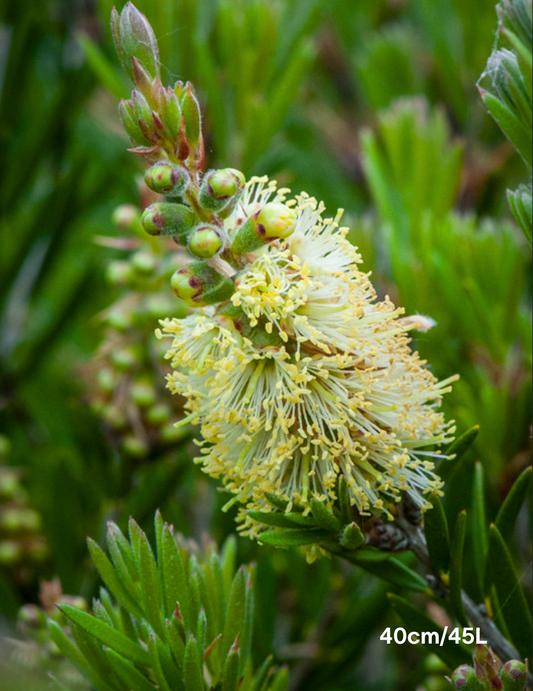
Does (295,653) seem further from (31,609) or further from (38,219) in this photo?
(38,219)

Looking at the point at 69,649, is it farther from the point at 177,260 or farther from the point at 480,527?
the point at 177,260

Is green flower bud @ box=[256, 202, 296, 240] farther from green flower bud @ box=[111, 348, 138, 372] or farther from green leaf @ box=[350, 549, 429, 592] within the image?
green flower bud @ box=[111, 348, 138, 372]

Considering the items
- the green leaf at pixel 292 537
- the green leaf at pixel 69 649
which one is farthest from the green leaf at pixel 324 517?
the green leaf at pixel 69 649

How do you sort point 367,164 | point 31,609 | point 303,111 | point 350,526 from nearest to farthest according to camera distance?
1. point 350,526
2. point 31,609
3. point 367,164
4. point 303,111

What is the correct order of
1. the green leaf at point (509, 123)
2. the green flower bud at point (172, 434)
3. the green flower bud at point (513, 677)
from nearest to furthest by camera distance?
the green flower bud at point (513, 677), the green leaf at point (509, 123), the green flower bud at point (172, 434)

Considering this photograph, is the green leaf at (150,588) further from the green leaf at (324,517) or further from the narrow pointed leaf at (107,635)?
the green leaf at (324,517)

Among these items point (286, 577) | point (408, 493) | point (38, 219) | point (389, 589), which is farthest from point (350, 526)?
point (38, 219)
